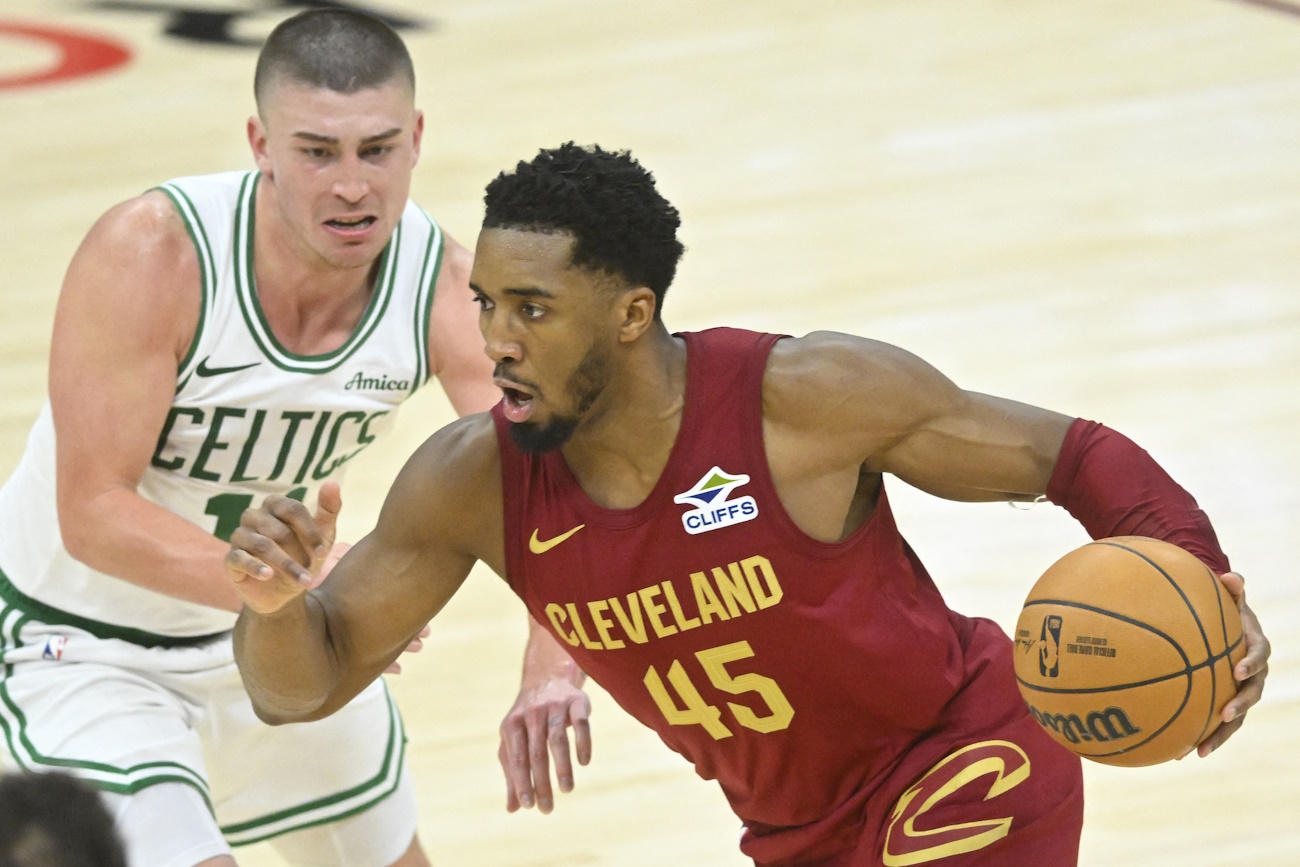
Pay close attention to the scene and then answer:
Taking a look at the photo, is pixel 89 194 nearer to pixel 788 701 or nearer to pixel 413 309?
pixel 413 309

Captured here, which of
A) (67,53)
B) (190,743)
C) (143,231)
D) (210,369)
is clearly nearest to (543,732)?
(190,743)

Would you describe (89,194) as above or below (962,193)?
above

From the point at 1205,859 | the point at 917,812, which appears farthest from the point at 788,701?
the point at 1205,859

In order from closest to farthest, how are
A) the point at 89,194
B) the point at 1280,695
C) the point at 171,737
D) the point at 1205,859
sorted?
the point at 171,737, the point at 1205,859, the point at 1280,695, the point at 89,194

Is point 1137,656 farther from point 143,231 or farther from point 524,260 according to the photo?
point 143,231

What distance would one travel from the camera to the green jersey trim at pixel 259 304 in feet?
14.4

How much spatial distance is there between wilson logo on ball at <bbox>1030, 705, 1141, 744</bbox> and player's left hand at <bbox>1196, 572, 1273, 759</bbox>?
0.55 feet

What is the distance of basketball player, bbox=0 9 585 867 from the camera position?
4191 mm

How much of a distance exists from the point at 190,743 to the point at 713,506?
1.46 meters

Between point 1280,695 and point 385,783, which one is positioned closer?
point 385,783

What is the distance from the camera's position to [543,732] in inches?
Answer: 153

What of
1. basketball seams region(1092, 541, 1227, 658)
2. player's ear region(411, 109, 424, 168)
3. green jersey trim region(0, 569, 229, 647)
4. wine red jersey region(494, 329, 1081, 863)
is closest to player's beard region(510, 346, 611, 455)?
wine red jersey region(494, 329, 1081, 863)

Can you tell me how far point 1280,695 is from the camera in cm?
589

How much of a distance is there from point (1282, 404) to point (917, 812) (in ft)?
14.2
